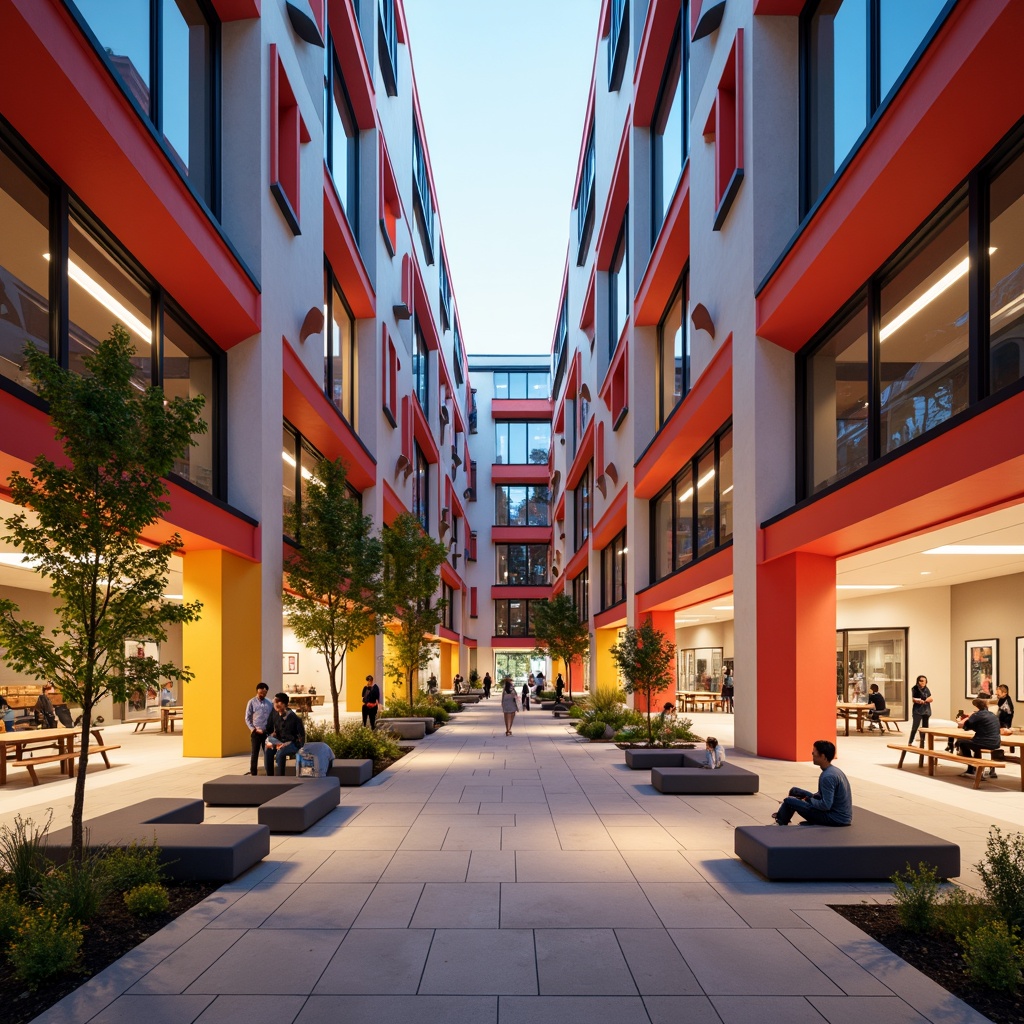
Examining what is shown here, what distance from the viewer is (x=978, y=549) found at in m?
15.4

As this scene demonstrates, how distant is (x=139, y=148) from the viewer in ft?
35.3

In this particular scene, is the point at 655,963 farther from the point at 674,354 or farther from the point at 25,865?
the point at 674,354

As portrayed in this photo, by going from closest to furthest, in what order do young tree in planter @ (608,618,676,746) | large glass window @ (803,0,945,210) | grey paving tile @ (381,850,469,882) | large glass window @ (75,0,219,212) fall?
grey paving tile @ (381,850,469,882) → large glass window @ (803,0,945,210) → large glass window @ (75,0,219,212) → young tree in planter @ (608,618,676,746)

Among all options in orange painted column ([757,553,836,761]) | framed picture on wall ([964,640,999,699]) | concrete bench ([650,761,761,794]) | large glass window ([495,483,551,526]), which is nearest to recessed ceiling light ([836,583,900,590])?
framed picture on wall ([964,640,999,699])

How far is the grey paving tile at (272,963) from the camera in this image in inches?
199

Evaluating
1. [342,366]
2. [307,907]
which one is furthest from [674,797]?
[342,366]

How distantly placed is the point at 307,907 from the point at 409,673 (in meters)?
18.2

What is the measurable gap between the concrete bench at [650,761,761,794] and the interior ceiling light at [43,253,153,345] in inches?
434

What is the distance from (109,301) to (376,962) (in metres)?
11.3

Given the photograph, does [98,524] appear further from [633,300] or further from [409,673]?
[633,300]

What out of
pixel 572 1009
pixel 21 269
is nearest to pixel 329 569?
pixel 21 269

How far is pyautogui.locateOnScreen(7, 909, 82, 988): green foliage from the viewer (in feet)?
16.4

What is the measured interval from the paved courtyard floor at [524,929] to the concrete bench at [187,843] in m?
0.21

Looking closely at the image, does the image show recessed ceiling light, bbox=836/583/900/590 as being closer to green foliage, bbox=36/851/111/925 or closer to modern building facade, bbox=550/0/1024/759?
modern building facade, bbox=550/0/1024/759
